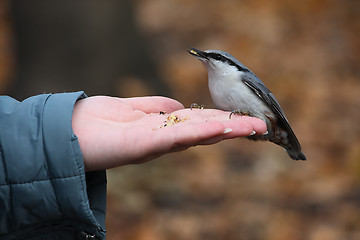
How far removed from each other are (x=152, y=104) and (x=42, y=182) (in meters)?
0.85

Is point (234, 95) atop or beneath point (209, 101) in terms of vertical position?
atop

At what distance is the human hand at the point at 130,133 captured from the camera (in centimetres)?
169

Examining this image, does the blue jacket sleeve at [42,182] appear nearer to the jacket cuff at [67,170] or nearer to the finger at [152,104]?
the jacket cuff at [67,170]

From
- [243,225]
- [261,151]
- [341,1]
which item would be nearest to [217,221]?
[243,225]

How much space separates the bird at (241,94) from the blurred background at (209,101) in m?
1.58

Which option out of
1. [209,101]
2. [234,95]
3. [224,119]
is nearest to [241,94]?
[234,95]

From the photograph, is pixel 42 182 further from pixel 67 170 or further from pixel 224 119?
pixel 224 119

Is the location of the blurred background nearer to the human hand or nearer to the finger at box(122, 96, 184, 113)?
the finger at box(122, 96, 184, 113)

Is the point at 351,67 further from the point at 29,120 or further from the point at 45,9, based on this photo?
the point at 29,120

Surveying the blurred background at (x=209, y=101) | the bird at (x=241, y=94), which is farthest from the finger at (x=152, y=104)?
the blurred background at (x=209, y=101)

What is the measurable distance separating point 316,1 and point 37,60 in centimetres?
367

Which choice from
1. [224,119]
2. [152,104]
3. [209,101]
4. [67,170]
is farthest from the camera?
[209,101]

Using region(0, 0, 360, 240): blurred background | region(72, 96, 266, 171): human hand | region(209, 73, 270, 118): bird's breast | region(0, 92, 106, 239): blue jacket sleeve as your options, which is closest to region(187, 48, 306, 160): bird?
region(209, 73, 270, 118): bird's breast

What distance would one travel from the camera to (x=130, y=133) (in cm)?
175
